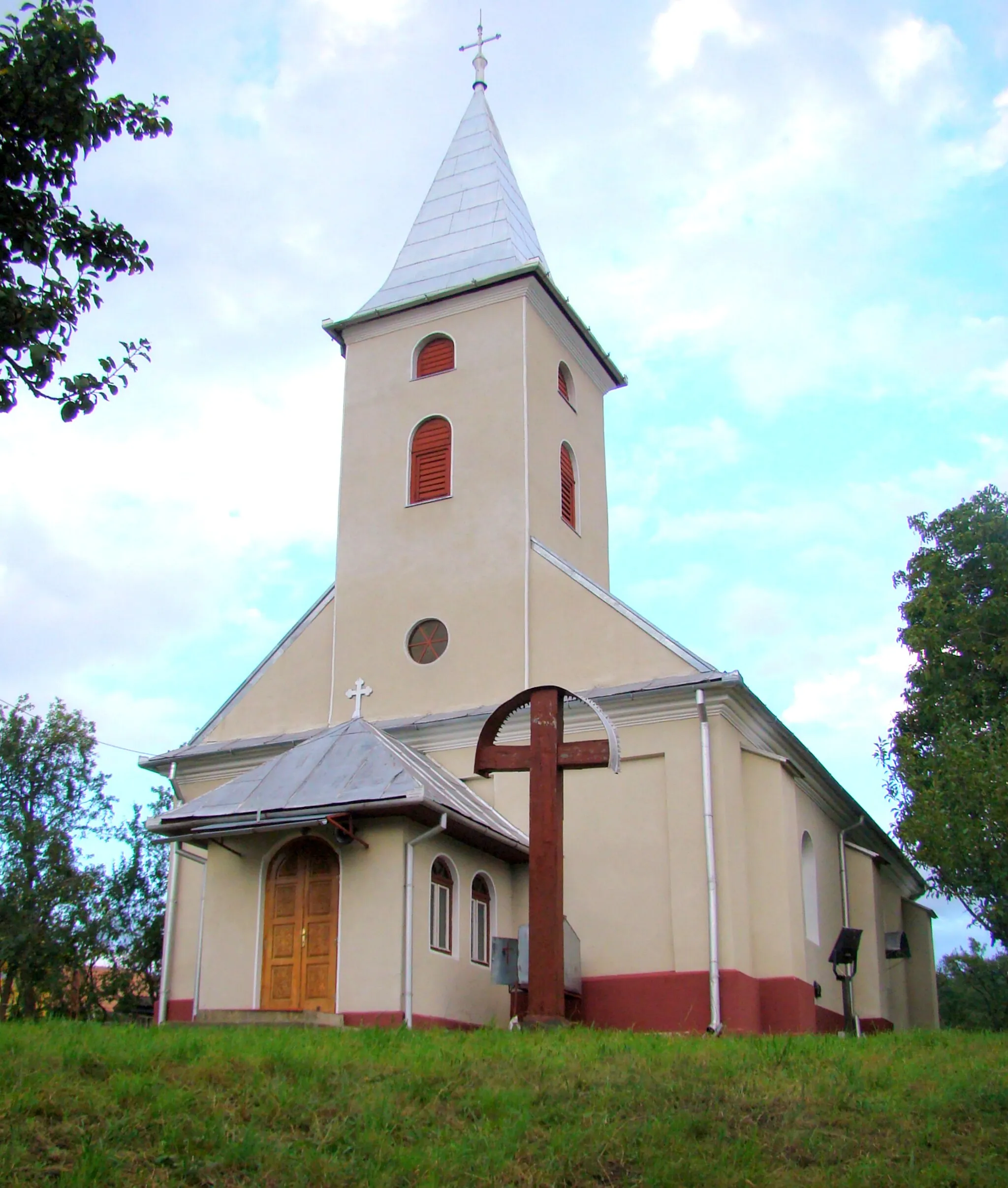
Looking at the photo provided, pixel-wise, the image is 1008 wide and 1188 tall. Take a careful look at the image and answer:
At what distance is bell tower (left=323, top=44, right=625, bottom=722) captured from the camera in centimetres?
2036

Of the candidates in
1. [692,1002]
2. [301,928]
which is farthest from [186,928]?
[692,1002]

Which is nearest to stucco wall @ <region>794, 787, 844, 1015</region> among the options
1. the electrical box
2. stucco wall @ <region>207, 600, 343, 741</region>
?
the electrical box

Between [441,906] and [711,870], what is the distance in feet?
11.7

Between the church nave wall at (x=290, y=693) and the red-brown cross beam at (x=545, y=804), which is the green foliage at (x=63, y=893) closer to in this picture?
the church nave wall at (x=290, y=693)

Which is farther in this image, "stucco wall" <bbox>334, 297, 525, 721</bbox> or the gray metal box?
"stucco wall" <bbox>334, 297, 525, 721</bbox>

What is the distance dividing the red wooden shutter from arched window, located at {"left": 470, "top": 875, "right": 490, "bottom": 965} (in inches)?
366

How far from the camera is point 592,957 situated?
1759 centimetres

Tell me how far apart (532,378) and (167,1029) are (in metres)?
13.1

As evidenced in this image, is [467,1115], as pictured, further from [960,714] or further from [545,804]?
[960,714]

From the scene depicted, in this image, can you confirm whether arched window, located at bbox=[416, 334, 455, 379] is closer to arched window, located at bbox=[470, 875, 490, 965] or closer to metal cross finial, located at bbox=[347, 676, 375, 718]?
metal cross finial, located at bbox=[347, 676, 375, 718]

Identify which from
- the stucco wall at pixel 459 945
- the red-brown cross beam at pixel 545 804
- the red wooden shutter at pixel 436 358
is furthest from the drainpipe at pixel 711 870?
the red wooden shutter at pixel 436 358

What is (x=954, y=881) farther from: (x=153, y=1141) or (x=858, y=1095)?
(x=153, y=1141)

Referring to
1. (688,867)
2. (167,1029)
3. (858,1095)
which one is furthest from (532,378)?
(858,1095)

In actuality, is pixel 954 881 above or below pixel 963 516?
below
